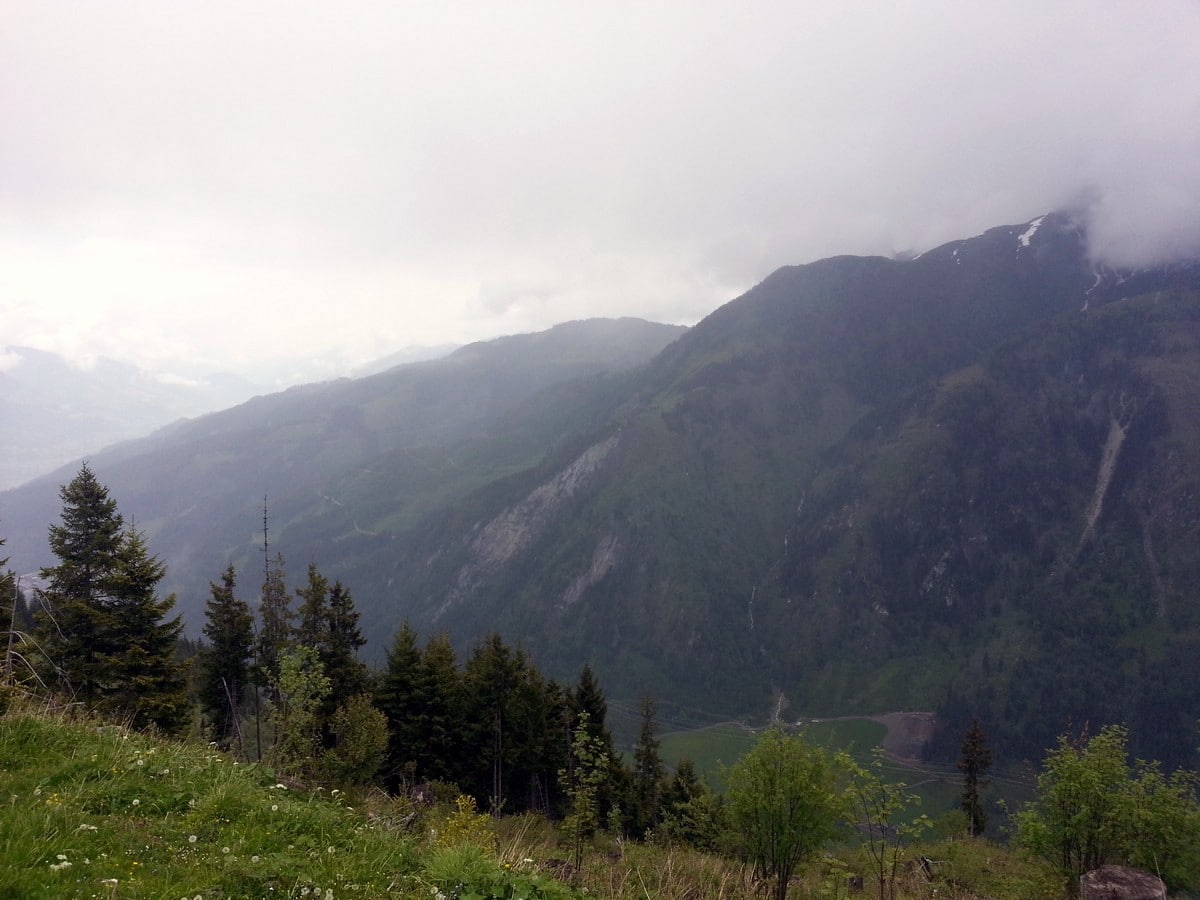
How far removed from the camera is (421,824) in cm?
1277

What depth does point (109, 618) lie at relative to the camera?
2842 centimetres

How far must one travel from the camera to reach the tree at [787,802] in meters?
21.2

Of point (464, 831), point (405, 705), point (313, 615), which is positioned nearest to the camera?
point (464, 831)

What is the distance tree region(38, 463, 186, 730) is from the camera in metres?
28.2

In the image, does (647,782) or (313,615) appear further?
(647,782)

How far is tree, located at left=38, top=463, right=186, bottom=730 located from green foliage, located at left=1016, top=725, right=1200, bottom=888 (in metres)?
39.8

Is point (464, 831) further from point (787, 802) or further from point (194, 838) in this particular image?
point (787, 802)

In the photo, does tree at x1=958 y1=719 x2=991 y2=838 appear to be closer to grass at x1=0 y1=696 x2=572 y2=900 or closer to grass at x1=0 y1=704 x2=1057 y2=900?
grass at x1=0 y1=704 x2=1057 y2=900

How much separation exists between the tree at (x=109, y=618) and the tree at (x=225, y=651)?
6164mm

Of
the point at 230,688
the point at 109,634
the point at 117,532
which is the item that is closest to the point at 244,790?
the point at 109,634

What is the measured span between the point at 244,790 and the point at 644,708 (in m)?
53.8

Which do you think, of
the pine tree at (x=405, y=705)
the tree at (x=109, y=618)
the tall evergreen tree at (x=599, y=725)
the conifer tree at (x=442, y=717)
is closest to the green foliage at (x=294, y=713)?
the tree at (x=109, y=618)

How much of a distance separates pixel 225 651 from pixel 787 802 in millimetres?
35413

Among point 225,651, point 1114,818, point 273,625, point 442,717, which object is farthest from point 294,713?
point 1114,818
